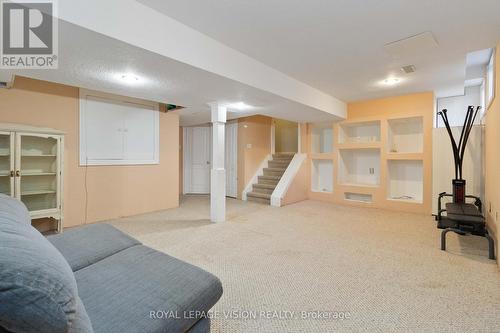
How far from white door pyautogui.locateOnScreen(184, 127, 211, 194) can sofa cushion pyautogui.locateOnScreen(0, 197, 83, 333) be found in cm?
668

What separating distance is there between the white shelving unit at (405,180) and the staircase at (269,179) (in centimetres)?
259

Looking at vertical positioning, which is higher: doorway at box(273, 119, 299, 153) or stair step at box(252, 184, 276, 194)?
doorway at box(273, 119, 299, 153)

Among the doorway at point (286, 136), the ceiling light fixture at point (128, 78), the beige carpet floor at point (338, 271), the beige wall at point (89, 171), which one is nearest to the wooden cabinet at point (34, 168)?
the beige wall at point (89, 171)

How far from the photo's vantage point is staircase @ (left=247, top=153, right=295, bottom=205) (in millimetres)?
6195

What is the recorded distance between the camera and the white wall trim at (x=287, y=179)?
18.9ft

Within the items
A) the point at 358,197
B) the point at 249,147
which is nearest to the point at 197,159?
the point at 249,147

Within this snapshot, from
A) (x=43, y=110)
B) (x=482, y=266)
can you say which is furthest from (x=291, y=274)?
(x=43, y=110)

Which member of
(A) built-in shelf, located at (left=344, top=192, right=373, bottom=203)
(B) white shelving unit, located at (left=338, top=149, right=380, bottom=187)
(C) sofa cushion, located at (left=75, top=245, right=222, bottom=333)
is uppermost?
(B) white shelving unit, located at (left=338, top=149, right=380, bottom=187)

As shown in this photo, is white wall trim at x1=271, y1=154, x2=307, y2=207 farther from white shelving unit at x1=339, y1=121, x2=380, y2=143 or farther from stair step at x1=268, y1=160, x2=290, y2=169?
white shelving unit at x1=339, y1=121, x2=380, y2=143

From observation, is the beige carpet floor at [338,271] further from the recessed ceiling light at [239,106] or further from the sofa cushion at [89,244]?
the recessed ceiling light at [239,106]

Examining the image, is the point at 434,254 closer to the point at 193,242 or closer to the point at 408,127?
the point at 193,242

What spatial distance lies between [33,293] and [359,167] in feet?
21.4

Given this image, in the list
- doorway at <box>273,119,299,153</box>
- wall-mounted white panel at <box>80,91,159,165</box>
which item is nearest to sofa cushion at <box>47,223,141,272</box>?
Answer: wall-mounted white panel at <box>80,91,159,165</box>

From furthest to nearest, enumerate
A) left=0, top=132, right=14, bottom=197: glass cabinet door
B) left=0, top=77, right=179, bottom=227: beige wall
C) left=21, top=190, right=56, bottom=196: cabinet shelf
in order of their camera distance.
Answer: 1. left=0, top=77, right=179, bottom=227: beige wall
2. left=21, top=190, right=56, bottom=196: cabinet shelf
3. left=0, top=132, right=14, bottom=197: glass cabinet door
